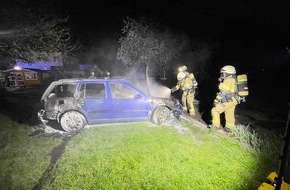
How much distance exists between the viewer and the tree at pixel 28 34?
10.3 m

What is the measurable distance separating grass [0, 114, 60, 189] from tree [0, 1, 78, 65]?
5017mm

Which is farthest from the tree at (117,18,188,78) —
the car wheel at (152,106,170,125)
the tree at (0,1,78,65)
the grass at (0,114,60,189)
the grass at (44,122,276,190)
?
the grass at (0,114,60,189)

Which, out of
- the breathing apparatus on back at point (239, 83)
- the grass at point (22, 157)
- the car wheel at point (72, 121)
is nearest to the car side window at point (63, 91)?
the car wheel at point (72, 121)

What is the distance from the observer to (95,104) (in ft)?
23.4

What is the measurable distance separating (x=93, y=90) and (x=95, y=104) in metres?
0.47

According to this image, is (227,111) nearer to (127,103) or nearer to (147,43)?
(127,103)

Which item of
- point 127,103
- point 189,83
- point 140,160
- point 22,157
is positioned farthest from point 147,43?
point 22,157

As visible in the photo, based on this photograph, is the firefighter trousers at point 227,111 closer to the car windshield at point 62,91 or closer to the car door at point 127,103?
the car door at point 127,103

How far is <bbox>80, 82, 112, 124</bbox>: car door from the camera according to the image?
710cm

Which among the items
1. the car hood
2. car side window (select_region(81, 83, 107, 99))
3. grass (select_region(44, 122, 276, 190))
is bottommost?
grass (select_region(44, 122, 276, 190))

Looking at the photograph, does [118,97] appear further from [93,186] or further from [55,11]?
[55,11]

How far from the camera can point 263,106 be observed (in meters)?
12.0

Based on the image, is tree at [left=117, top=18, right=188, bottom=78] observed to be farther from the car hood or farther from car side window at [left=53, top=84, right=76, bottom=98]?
car side window at [left=53, top=84, right=76, bottom=98]

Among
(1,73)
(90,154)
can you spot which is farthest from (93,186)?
(1,73)
